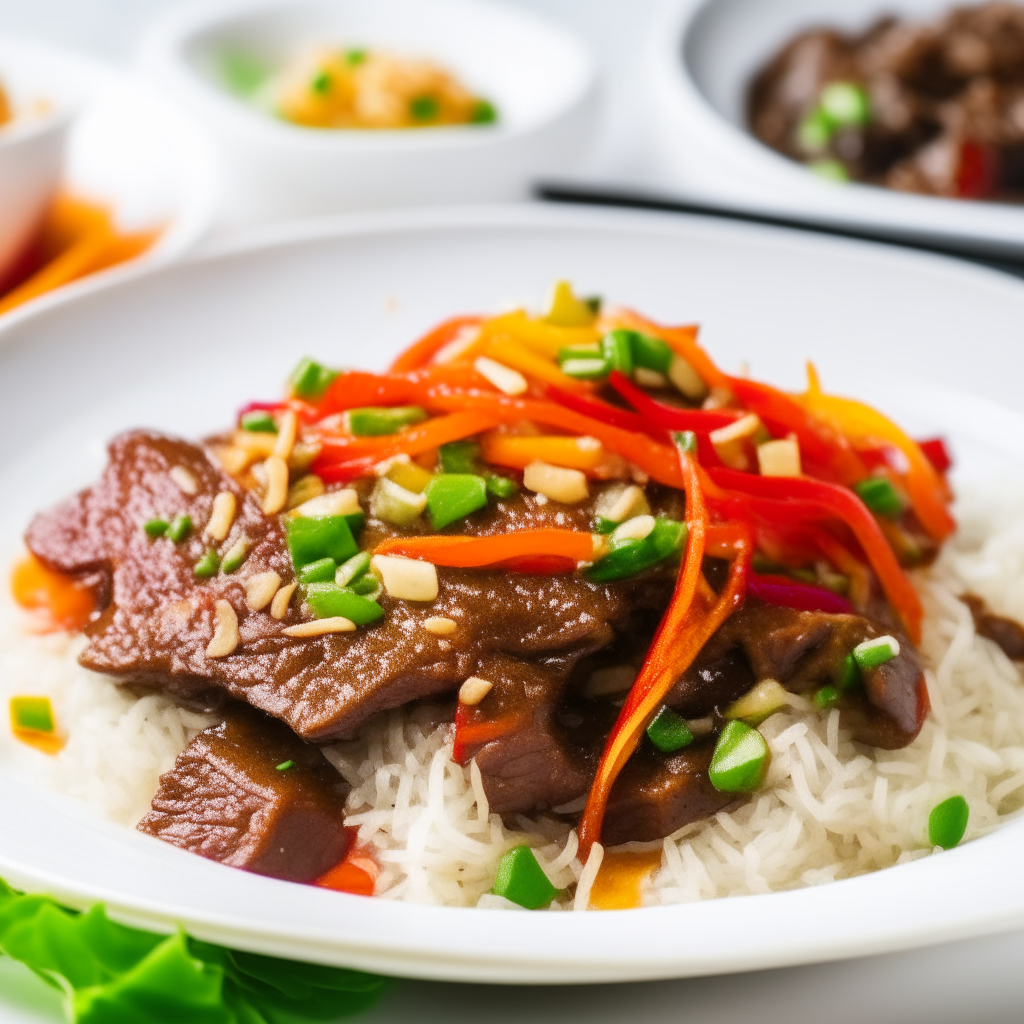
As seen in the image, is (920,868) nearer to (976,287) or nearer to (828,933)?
(828,933)

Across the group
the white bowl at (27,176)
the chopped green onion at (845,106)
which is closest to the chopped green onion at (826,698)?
the white bowl at (27,176)

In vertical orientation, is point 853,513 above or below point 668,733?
above

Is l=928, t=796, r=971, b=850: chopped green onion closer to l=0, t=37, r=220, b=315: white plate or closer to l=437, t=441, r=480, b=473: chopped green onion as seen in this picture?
l=437, t=441, r=480, b=473: chopped green onion

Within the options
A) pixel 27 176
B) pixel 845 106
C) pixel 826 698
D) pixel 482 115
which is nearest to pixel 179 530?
pixel 826 698

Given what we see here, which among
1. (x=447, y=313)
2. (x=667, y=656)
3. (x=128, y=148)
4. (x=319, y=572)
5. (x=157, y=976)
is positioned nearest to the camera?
(x=157, y=976)

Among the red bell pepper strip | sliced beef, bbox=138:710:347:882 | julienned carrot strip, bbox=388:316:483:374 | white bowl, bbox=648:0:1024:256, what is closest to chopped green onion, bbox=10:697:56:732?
sliced beef, bbox=138:710:347:882

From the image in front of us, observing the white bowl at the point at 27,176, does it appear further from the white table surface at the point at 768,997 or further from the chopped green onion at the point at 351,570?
the white table surface at the point at 768,997

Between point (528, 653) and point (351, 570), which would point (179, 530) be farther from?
point (528, 653)
